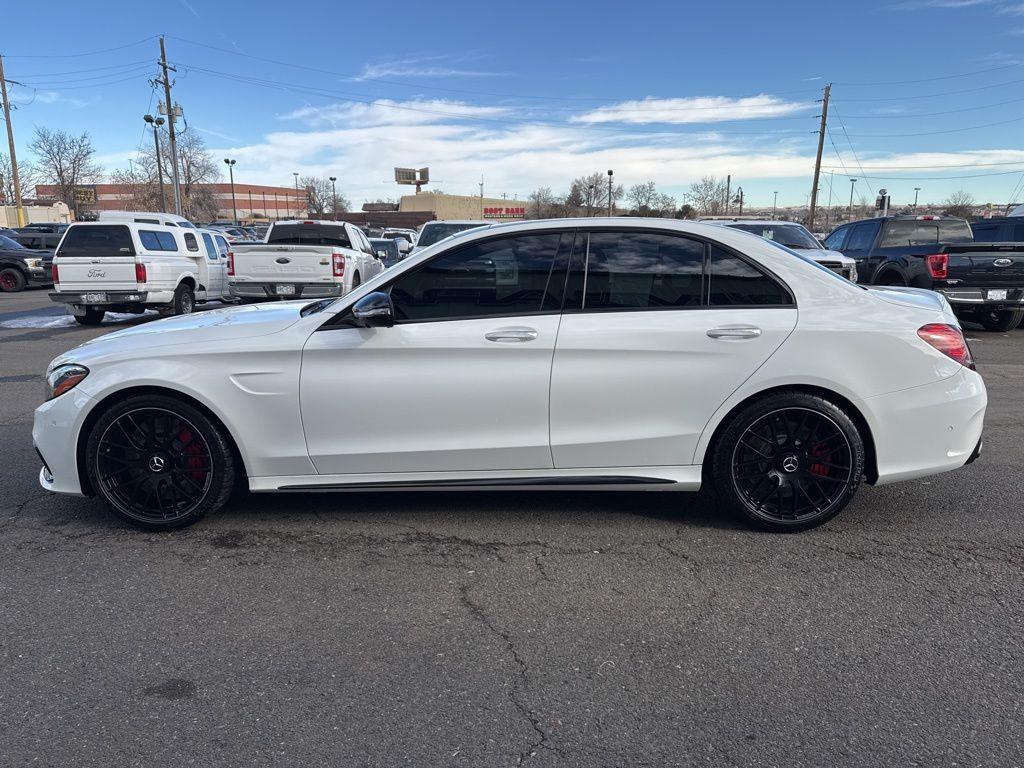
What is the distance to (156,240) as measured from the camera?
A: 1362cm

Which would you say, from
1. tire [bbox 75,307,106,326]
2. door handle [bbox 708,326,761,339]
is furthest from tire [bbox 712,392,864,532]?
tire [bbox 75,307,106,326]

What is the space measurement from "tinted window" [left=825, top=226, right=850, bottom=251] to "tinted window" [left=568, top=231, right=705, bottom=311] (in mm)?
11733

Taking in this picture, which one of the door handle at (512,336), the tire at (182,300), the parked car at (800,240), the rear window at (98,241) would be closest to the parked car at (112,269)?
the rear window at (98,241)

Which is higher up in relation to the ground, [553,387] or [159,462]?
[553,387]

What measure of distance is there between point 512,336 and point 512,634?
157 centimetres

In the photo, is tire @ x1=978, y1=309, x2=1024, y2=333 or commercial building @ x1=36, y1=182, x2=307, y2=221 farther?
commercial building @ x1=36, y1=182, x2=307, y2=221

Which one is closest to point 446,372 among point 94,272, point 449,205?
point 94,272

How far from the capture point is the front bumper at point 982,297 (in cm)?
1095

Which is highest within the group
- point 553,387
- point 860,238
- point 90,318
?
point 860,238

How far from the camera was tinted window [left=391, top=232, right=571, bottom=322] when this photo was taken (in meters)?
3.98

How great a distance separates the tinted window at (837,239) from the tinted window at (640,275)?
1173cm

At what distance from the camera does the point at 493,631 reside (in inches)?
121

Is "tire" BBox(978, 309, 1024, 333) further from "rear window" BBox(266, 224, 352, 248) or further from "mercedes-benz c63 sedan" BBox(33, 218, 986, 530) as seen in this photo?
"rear window" BBox(266, 224, 352, 248)

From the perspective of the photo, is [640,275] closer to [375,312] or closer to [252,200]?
[375,312]
